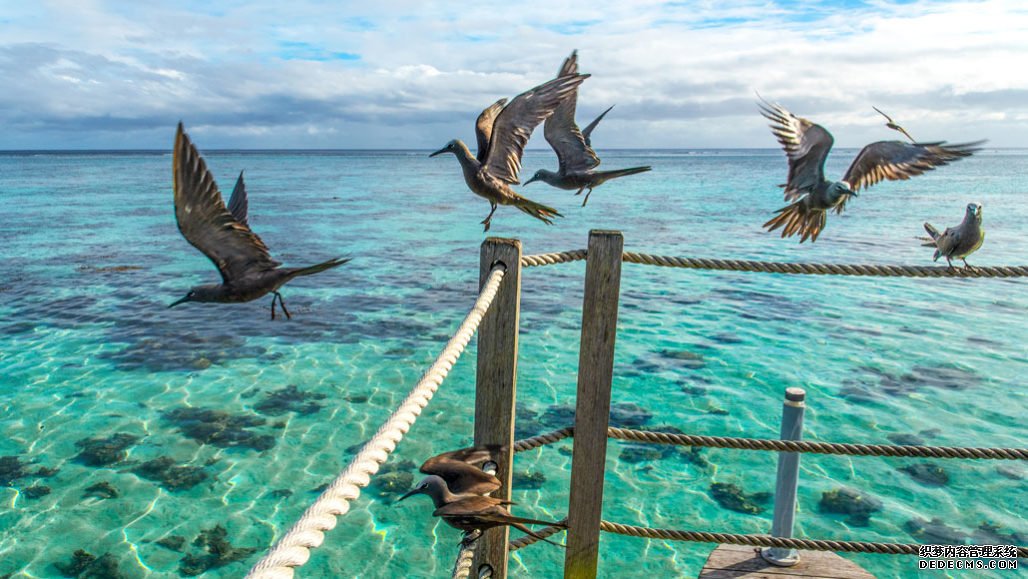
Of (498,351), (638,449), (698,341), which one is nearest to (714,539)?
(498,351)

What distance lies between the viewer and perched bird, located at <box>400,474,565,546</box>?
1.74 metres

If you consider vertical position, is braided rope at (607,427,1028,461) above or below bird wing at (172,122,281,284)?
below

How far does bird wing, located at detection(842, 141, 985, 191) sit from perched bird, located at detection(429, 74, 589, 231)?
260cm

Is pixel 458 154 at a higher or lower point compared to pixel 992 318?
higher

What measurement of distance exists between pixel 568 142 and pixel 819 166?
1995mm

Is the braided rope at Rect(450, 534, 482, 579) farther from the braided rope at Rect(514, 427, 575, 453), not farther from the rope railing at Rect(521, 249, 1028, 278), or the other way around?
the rope railing at Rect(521, 249, 1028, 278)

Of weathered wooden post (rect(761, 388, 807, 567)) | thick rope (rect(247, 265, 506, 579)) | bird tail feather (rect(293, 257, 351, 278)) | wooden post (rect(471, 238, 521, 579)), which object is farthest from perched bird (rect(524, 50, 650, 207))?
thick rope (rect(247, 265, 506, 579))

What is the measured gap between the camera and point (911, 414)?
10.3 m

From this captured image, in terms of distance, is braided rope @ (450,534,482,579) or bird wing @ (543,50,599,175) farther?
bird wing @ (543,50,599,175)

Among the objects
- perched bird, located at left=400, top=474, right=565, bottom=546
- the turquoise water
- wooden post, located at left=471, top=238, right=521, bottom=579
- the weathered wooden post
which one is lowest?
the turquoise water

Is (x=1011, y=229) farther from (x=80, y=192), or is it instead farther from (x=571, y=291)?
(x=80, y=192)

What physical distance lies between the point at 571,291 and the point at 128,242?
18041 millimetres

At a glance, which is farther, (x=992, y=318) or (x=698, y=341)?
(x=992, y=318)

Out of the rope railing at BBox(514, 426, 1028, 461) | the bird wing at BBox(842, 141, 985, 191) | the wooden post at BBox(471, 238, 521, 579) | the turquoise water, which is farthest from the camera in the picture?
the turquoise water
